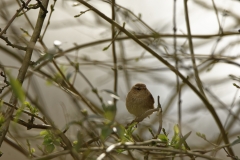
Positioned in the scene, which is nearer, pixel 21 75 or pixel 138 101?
pixel 21 75

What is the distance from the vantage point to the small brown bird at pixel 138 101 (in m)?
1.82

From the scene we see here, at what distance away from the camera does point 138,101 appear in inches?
72.9

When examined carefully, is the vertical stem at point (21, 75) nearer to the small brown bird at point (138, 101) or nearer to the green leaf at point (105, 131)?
the green leaf at point (105, 131)

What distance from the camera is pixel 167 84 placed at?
2107mm

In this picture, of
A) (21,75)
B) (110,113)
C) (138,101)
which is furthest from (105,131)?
(138,101)

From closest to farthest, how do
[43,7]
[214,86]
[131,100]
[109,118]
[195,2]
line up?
[109,118] → [43,7] → [131,100] → [195,2] → [214,86]

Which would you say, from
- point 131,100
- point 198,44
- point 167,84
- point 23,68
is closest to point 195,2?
point 198,44

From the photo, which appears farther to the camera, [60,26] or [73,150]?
[60,26]

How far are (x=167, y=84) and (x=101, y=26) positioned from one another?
56 centimetres

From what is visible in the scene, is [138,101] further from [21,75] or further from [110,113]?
[110,113]

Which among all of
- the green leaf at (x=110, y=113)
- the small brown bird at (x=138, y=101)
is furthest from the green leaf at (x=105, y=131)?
the small brown bird at (x=138, y=101)

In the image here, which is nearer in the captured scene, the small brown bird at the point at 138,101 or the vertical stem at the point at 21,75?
the vertical stem at the point at 21,75

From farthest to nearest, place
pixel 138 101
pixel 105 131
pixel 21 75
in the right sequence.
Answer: pixel 138 101
pixel 21 75
pixel 105 131

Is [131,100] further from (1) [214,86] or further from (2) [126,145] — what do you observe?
(2) [126,145]
